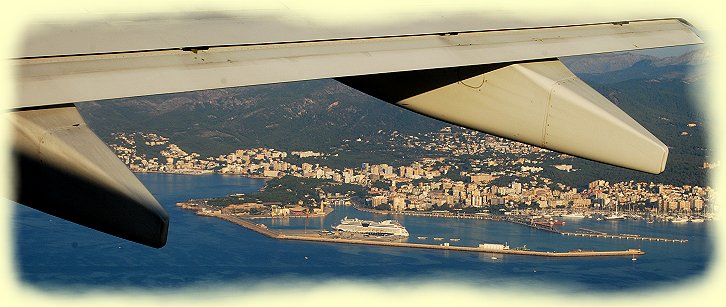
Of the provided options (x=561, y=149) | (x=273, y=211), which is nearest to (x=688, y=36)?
(x=561, y=149)

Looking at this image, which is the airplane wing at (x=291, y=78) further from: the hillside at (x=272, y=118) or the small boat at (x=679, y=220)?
the hillside at (x=272, y=118)

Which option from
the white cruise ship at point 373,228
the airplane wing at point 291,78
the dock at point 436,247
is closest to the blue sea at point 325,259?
the dock at point 436,247

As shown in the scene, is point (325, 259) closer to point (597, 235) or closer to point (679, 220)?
point (597, 235)

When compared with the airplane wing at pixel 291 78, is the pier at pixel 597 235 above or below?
above

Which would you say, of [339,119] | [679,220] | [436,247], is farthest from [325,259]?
[339,119]

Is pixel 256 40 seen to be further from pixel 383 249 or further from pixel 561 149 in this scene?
pixel 383 249

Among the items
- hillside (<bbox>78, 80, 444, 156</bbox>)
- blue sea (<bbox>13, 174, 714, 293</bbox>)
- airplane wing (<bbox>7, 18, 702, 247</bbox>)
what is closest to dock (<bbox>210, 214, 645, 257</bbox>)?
blue sea (<bbox>13, 174, 714, 293</bbox>)
